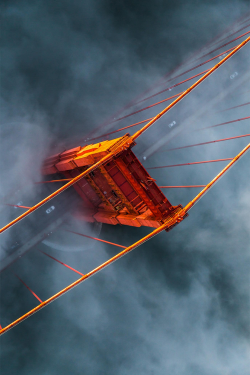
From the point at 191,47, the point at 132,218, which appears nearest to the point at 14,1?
the point at 191,47

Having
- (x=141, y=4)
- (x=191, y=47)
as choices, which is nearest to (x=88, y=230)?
(x=191, y=47)

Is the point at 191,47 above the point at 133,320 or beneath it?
above

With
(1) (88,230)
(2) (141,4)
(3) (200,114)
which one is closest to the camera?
(1) (88,230)

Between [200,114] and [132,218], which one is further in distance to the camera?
[200,114]

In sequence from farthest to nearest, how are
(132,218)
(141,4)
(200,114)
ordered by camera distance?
(141,4) < (200,114) < (132,218)

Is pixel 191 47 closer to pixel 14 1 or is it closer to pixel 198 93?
pixel 198 93

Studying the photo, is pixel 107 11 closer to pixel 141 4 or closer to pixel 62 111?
pixel 141 4

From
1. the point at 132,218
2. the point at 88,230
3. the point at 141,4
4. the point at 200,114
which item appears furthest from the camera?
the point at 141,4

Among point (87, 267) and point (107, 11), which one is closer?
point (87, 267)

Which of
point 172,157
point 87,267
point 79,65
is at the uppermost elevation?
point 79,65
